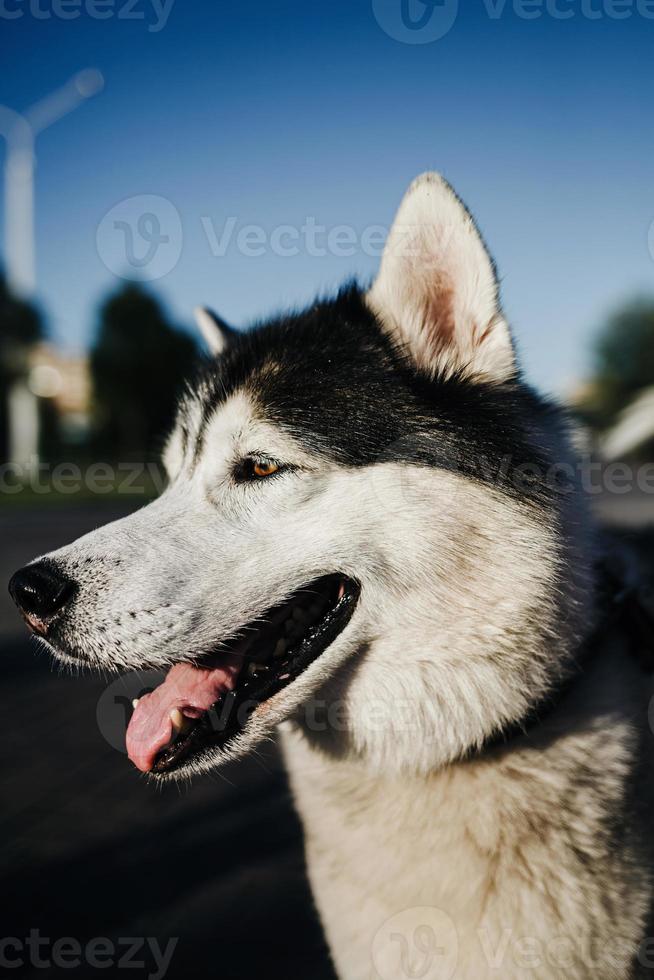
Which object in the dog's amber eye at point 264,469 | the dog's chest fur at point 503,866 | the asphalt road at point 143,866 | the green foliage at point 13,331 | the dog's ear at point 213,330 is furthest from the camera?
the green foliage at point 13,331

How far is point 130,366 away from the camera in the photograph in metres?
45.2

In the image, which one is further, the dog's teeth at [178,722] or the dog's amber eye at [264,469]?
the dog's amber eye at [264,469]

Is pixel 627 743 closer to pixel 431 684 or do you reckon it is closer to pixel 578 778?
pixel 578 778

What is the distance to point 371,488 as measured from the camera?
2137 mm

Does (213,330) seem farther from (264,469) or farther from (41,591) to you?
(41,591)

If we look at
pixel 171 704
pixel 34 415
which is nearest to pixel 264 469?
pixel 171 704

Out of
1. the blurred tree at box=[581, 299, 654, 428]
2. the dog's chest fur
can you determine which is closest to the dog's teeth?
the dog's chest fur

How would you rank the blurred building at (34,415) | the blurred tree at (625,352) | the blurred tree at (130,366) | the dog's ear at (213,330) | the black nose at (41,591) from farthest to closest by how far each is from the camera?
the blurred tree at (625,352) < the blurred tree at (130,366) < the blurred building at (34,415) < the dog's ear at (213,330) < the black nose at (41,591)

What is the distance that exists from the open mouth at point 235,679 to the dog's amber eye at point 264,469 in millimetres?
355

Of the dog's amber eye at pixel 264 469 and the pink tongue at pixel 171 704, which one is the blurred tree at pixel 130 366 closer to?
the dog's amber eye at pixel 264 469

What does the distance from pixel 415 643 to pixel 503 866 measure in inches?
22.9

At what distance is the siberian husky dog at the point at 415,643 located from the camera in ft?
6.31

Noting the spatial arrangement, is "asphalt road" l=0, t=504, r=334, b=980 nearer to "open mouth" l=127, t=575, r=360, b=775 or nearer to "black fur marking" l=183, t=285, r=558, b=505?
"open mouth" l=127, t=575, r=360, b=775

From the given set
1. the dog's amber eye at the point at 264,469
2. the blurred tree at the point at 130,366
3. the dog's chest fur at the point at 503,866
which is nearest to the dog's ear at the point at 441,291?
the dog's amber eye at the point at 264,469
